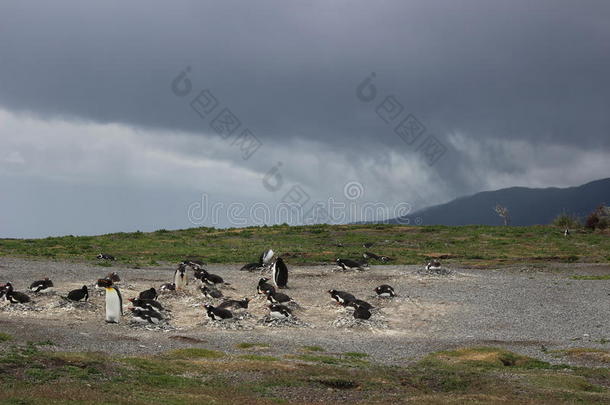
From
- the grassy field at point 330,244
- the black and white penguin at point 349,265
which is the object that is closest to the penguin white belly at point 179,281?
the black and white penguin at point 349,265

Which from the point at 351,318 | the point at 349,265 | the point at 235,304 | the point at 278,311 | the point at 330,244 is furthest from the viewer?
the point at 330,244

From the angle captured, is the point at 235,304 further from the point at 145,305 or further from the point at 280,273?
the point at 280,273

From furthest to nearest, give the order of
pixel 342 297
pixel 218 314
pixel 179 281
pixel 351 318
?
pixel 179 281 → pixel 342 297 → pixel 351 318 → pixel 218 314

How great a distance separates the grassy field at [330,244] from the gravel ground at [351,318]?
7417 millimetres

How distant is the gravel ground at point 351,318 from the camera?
20672 mm

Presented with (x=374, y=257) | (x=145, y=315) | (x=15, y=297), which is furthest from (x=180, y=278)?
(x=374, y=257)

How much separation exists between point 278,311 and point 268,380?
10340mm

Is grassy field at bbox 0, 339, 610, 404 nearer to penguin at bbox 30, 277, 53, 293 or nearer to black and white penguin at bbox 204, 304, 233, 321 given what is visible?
black and white penguin at bbox 204, 304, 233, 321

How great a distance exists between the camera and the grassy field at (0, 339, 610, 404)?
12.2 metres

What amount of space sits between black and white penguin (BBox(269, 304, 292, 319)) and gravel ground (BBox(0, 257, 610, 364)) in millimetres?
522

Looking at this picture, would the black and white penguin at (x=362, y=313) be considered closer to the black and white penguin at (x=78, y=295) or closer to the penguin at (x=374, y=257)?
the black and white penguin at (x=78, y=295)

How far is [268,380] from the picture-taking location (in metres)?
14.4

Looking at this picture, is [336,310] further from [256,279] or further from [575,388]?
[575,388]

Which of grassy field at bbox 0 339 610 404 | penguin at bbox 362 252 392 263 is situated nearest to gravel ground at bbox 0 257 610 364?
grassy field at bbox 0 339 610 404
